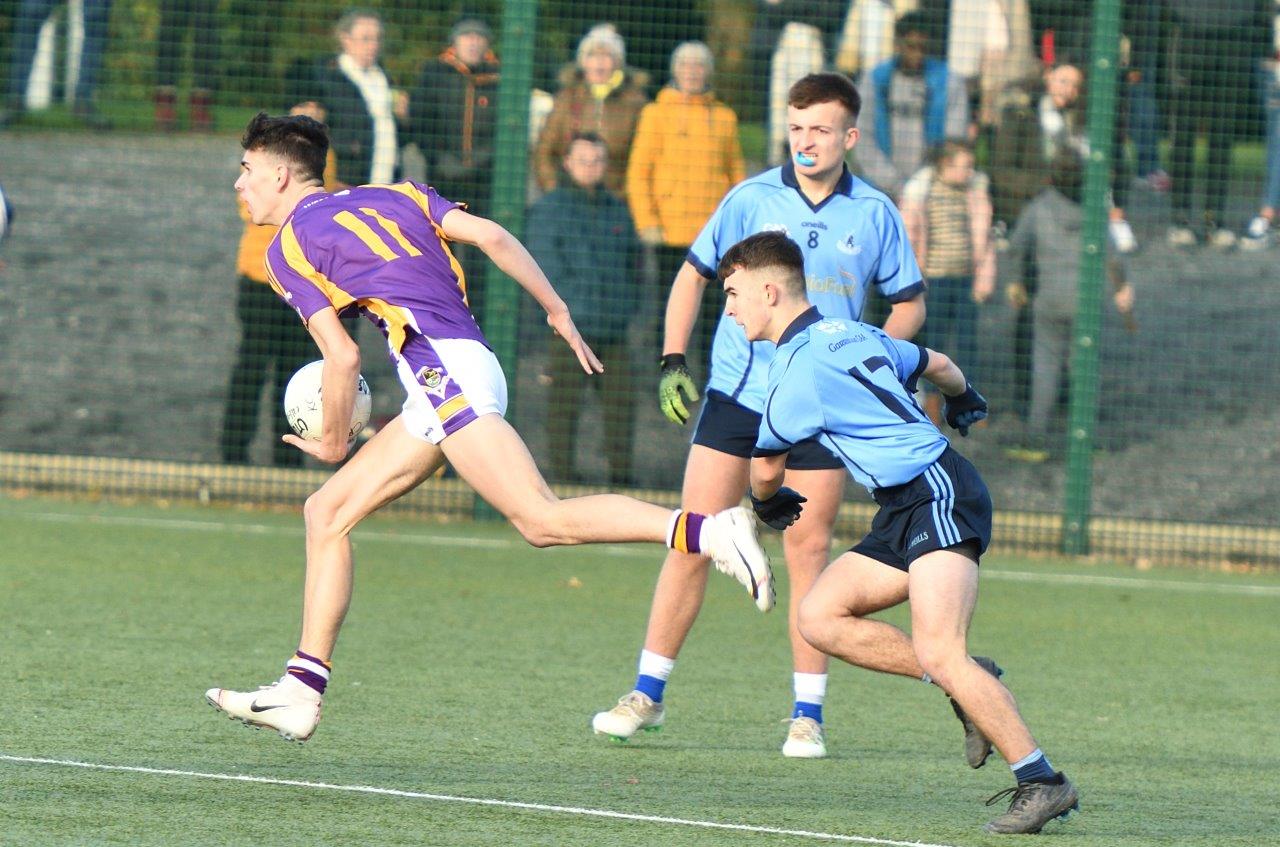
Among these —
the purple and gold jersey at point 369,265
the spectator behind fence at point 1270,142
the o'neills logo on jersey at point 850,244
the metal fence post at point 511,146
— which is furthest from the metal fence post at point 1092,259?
the purple and gold jersey at point 369,265

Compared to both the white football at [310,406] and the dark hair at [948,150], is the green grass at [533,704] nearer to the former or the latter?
the white football at [310,406]

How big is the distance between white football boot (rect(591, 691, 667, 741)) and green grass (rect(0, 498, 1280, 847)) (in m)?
0.06

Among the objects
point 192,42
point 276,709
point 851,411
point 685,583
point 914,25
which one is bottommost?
point 276,709

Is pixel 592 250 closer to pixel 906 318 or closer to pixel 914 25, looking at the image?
pixel 914 25

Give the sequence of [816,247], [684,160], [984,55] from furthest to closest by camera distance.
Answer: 1. [984,55]
2. [684,160]
3. [816,247]

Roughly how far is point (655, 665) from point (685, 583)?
11.2 inches

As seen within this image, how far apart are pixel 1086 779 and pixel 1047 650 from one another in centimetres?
250

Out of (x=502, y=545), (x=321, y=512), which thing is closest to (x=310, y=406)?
(x=321, y=512)

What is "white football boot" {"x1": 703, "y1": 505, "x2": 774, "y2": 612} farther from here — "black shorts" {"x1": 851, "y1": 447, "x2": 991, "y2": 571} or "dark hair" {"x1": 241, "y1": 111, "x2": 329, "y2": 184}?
"dark hair" {"x1": 241, "y1": 111, "x2": 329, "y2": 184}

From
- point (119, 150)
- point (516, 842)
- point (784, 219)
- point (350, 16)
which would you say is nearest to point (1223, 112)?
point (350, 16)

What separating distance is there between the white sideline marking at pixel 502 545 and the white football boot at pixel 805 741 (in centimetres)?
434

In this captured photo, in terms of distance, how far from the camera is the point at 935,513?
507cm

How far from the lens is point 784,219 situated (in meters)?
6.30

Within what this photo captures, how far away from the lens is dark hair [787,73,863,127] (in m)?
6.14
